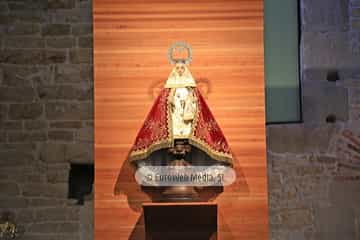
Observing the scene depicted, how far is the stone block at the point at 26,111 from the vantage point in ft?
18.6

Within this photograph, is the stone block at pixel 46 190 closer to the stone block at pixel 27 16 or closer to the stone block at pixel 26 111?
the stone block at pixel 26 111

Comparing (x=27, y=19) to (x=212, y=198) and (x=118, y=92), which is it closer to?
(x=118, y=92)

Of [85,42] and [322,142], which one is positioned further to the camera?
[85,42]

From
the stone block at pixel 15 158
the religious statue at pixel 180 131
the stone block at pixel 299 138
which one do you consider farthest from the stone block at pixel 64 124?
the stone block at pixel 299 138

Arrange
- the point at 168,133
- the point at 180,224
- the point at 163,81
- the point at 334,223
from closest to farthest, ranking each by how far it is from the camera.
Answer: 1. the point at 168,133
2. the point at 180,224
3. the point at 163,81
4. the point at 334,223

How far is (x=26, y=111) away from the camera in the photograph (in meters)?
5.66

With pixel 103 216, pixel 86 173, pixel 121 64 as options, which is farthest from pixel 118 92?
pixel 86 173

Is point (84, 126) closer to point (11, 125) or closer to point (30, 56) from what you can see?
point (11, 125)

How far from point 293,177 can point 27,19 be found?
8.78 feet

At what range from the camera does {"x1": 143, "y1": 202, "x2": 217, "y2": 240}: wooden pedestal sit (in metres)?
4.28

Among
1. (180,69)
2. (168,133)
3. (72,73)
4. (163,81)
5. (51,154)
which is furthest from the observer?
(72,73)

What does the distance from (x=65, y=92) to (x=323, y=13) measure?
2350 mm

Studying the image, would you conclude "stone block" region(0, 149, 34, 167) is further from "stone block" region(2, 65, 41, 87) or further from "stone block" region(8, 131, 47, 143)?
"stone block" region(2, 65, 41, 87)

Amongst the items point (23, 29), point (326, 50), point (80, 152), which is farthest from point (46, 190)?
point (326, 50)
